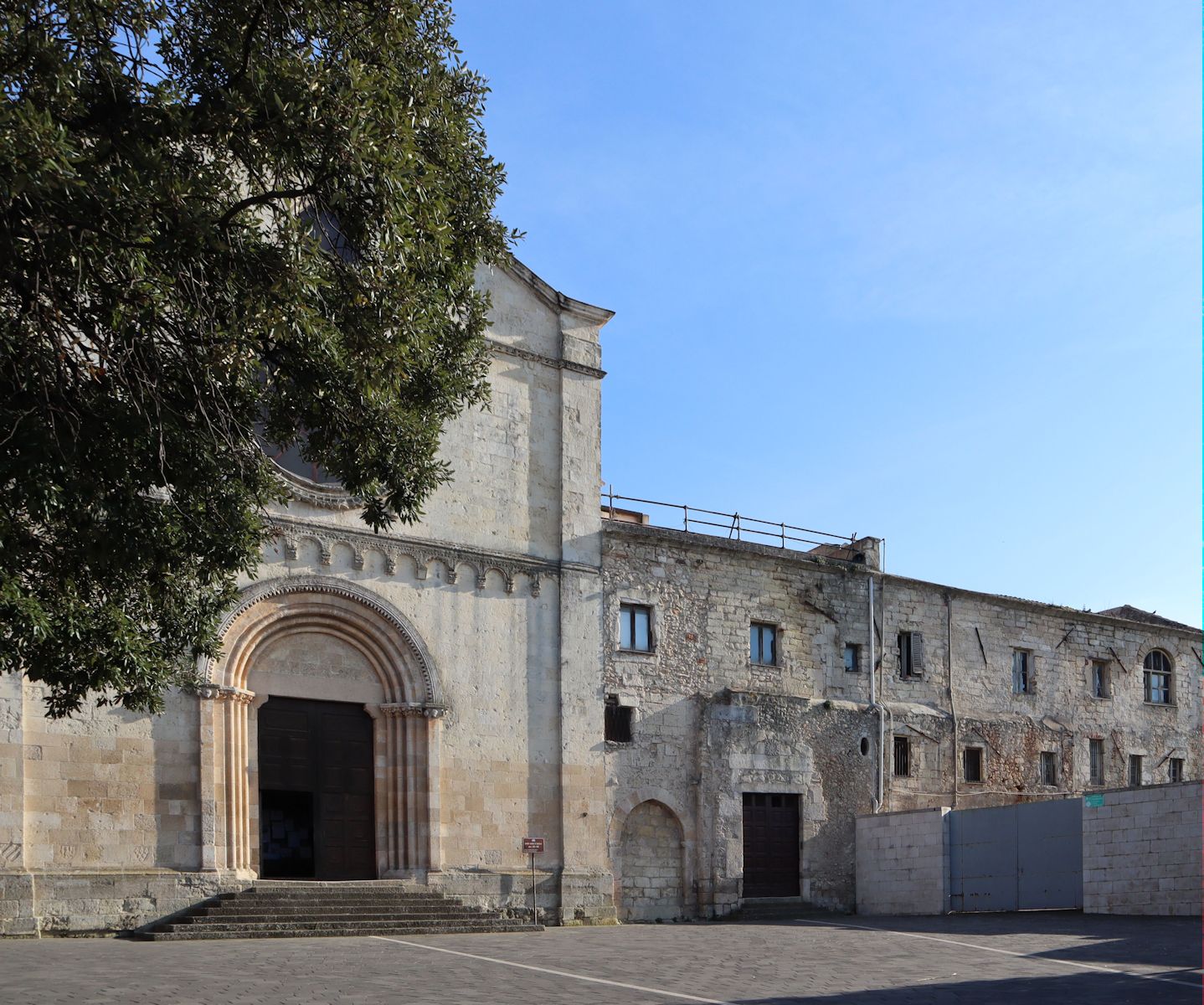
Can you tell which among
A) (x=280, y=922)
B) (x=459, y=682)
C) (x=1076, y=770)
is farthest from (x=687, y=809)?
(x=1076, y=770)

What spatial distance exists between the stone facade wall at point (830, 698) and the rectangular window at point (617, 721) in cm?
14

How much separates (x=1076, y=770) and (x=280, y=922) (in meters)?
21.0

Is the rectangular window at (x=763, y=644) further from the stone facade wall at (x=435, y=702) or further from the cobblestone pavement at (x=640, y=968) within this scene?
the cobblestone pavement at (x=640, y=968)

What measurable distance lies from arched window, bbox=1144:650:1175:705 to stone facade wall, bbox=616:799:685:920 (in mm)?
15214

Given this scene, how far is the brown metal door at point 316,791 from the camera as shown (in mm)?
23156

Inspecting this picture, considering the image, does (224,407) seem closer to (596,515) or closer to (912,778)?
(596,515)

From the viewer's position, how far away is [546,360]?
26625mm

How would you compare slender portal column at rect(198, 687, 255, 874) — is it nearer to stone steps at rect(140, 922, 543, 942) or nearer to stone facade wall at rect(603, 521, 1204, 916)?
stone steps at rect(140, 922, 543, 942)

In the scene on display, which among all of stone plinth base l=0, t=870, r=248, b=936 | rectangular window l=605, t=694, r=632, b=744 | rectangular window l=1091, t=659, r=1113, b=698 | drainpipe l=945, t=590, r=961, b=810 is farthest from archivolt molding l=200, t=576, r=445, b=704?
rectangular window l=1091, t=659, r=1113, b=698

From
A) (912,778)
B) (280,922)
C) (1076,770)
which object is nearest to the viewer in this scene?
(280,922)

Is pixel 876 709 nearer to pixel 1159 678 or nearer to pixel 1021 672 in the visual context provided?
pixel 1021 672

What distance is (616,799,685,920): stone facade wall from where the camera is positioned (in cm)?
2680

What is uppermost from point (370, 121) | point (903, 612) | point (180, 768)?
point (370, 121)

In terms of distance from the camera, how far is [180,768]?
69.9 ft
